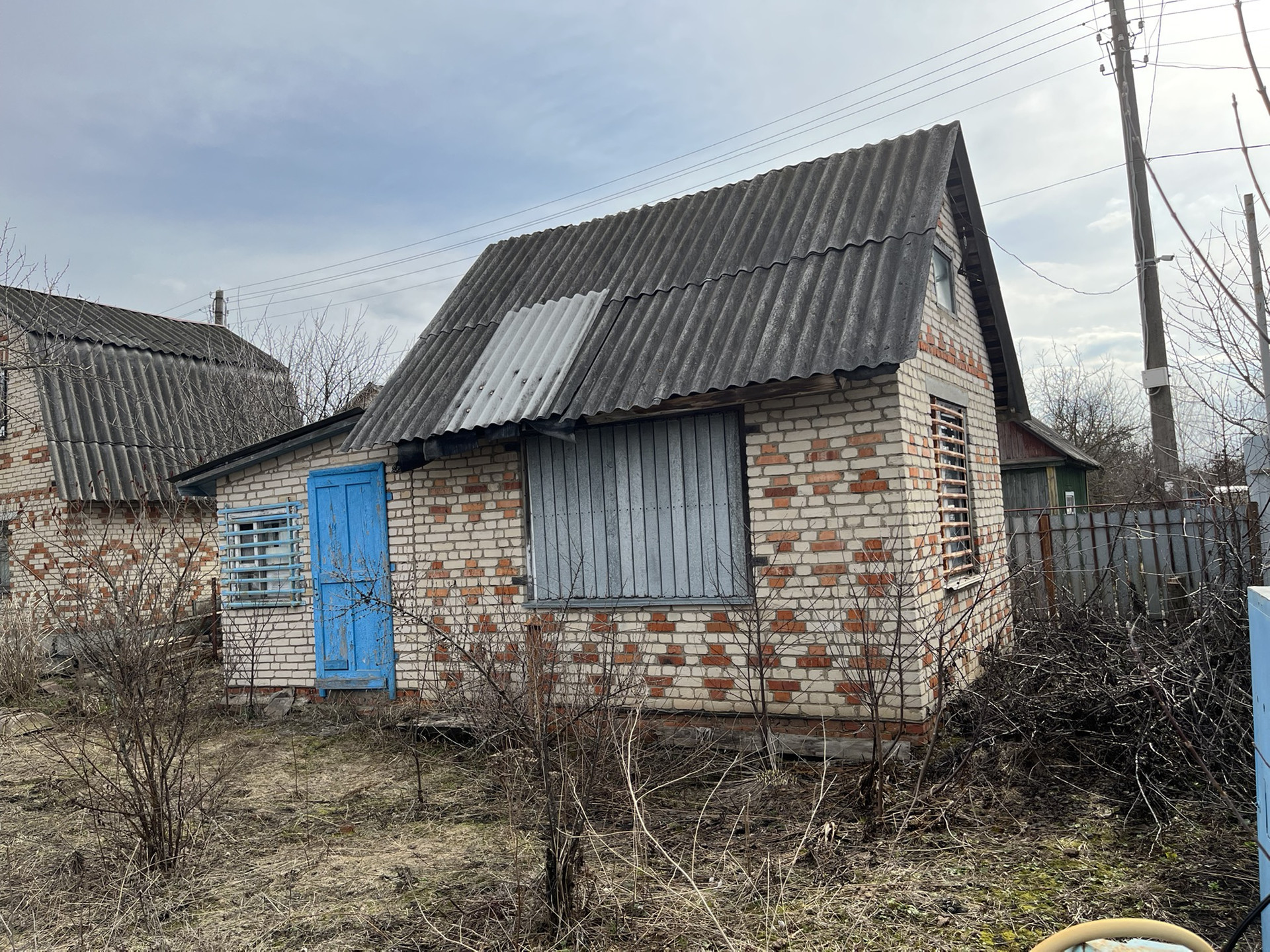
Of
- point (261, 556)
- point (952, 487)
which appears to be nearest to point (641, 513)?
point (952, 487)

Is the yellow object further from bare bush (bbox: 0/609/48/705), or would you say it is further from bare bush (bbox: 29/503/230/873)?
bare bush (bbox: 0/609/48/705)

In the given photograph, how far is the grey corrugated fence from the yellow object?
5996 mm

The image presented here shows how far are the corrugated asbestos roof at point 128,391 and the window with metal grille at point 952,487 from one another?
451 inches

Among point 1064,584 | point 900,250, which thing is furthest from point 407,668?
point 1064,584

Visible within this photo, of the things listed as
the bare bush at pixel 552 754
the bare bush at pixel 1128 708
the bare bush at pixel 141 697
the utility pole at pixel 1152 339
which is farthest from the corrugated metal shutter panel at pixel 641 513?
the utility pole at pixel 1152 339

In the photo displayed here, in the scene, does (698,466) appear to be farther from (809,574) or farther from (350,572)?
(350,572)

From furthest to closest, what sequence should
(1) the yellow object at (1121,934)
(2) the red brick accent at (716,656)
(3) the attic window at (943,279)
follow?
1. (3) the attic window at (943,279)
2. (2) the red brick accent at (716,656)
3. (1) the yellow object at (1121,934)

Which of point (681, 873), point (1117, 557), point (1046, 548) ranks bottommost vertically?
point (681, 873)

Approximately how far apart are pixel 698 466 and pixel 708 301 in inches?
53.8

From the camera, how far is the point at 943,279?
25.5 feet

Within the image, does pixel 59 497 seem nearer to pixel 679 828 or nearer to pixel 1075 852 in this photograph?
pixel 679 828

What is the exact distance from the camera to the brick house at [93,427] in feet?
44.1

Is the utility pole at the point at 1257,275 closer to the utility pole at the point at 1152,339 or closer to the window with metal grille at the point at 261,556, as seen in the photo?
the window with metal grille at the point at 261,556

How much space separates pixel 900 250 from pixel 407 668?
5.49 meters
